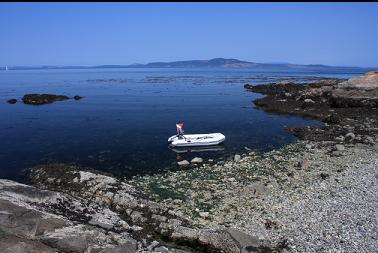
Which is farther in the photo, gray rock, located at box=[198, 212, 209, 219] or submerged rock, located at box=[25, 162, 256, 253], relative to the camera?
gray rock, located at box=[198, 212, 209, 219]

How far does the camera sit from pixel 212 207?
60.8 ft

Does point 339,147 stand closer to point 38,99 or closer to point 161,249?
point 161,249

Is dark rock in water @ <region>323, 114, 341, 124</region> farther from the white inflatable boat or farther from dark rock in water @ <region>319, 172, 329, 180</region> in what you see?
dark rock in water @ <region>319, 172, 329, 180</region>

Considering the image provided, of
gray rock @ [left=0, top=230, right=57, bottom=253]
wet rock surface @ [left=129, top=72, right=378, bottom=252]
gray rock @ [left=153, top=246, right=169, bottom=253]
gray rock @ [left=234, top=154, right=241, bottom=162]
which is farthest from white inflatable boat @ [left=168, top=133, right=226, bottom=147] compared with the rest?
gray rock @ [left=0, top=230, right=57, bottom=253]

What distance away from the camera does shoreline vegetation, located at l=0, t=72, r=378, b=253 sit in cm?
1380

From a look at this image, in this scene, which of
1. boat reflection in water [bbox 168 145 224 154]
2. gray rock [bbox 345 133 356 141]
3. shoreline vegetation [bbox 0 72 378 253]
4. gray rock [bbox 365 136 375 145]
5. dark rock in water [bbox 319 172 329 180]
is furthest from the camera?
gray rock [bbox 345 133 356 141]

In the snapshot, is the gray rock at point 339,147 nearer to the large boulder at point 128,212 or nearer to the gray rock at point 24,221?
the large boulder at point 128,212

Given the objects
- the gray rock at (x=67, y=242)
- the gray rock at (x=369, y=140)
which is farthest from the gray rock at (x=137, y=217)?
the gray rock at (x=369, y=140)

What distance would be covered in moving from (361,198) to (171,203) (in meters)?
9.96

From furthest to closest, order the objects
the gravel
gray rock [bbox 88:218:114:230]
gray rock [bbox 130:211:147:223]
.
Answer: gray rock [bbox 130:211:147:223] → the gravel → gray rock [bbox 88:218:114:230]

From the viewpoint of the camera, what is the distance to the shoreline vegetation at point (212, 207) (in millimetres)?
13797

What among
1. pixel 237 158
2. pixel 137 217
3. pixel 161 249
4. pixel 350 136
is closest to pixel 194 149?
pixel 237 158

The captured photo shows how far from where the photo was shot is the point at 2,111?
173 ft

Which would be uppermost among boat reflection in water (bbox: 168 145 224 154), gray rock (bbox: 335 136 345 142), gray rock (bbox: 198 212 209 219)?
gray rock (bbox: 335 136 345 142)
